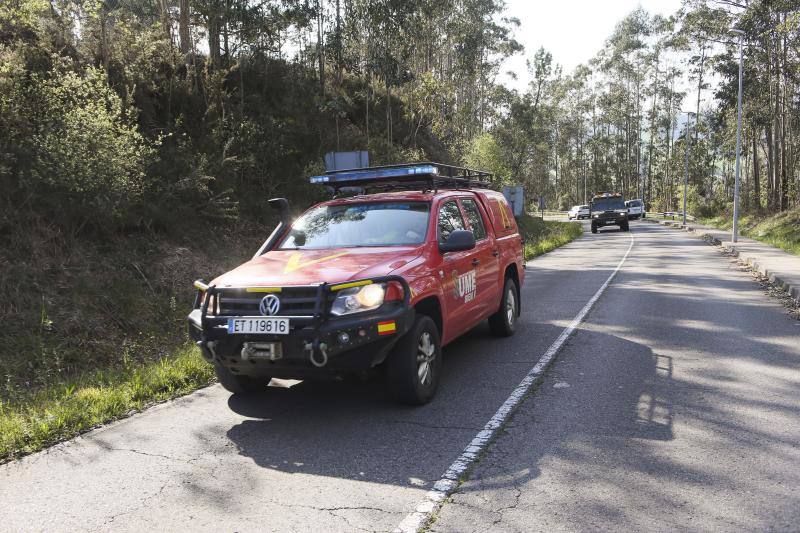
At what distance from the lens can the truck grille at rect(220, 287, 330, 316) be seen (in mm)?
4578

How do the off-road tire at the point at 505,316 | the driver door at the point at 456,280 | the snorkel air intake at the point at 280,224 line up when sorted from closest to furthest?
the driver door at the point at 456,280 < the snorkel air intake at the point at 280,224 < the off-road tire at the point at 505,316

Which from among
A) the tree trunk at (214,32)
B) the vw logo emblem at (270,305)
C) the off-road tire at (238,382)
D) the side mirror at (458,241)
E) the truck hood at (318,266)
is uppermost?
the tree trunk at (214,32)

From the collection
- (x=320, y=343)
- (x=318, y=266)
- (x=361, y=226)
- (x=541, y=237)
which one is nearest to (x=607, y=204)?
(x=541, y=237)

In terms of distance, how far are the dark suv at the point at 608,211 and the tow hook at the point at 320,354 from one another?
34.4 meters

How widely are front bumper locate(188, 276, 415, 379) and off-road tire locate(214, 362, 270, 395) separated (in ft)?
2.24

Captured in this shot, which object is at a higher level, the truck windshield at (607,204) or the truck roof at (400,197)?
the truck windshield at (607,204)

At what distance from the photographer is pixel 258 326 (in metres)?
→ 4.59

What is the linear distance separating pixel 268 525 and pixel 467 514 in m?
1.09

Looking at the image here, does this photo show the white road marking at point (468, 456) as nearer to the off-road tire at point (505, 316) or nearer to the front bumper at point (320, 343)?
the off-road tire at point (505, 316)

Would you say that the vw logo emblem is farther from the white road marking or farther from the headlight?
the white road marking

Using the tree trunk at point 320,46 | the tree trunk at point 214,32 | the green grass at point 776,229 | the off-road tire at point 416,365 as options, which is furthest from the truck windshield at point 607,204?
the off-road tire at point 416,365

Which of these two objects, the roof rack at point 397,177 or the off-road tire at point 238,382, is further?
the roof rack at point 397,177

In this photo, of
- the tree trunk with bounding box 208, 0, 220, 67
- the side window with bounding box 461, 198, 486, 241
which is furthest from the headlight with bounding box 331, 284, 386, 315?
the tree trunk with bounding box 208, 0, 220, 67

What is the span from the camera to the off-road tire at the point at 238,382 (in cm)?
546
